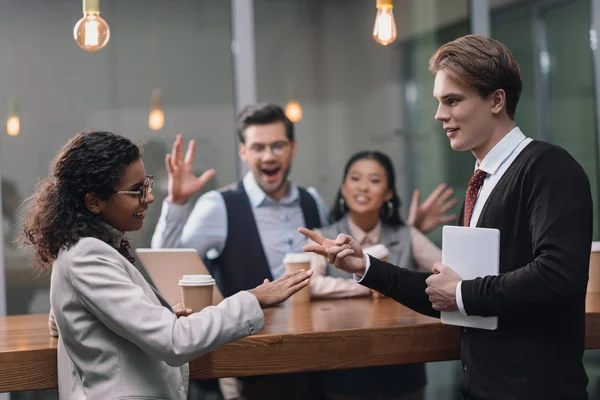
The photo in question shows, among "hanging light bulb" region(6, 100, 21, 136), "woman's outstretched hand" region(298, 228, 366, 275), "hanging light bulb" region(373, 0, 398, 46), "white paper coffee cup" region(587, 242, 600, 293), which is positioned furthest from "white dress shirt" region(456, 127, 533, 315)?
"hanging light bulb" region(6, 100, 21, 136)

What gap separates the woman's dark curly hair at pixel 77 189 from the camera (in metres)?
1.80

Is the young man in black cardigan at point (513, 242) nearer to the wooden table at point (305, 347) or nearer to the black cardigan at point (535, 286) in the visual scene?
the black cardigan at point (535, 286)

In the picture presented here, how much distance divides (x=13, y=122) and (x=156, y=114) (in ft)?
2.49

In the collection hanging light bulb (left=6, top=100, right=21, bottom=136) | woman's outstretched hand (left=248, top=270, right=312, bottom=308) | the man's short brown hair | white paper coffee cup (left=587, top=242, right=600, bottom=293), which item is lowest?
white paper coffee cup (left=587, top=242, right=600, bottom=293)

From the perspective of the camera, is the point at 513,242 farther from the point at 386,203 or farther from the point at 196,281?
the point at 386,203

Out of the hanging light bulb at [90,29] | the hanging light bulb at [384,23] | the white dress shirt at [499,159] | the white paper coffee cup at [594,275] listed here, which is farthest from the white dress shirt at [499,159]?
the hanging light bulb at [90,29]

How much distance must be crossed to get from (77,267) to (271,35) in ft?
10.2

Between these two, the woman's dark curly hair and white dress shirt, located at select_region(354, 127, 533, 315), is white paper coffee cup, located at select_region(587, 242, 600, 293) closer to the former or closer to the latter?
white dress shirt, located at select_region(354, 127, 533, 315)

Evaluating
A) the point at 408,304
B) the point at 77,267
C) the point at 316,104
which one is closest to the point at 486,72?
the point at 408,304

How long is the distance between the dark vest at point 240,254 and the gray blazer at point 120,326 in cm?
174

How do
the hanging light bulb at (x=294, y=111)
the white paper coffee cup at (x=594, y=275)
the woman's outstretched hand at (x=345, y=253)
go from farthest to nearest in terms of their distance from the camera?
the hanging light bulb at (x=294, y=111) → the white paper coffee cup at (x=594, y=275) → the woman's outstretched hand at (x=345, y=253)

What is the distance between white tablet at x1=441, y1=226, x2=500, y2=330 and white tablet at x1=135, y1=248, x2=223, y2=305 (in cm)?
91

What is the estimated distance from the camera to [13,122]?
4195 mm

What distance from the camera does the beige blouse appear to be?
303 cm
